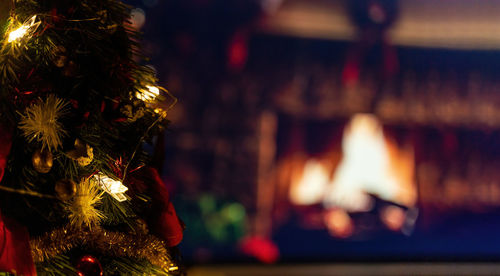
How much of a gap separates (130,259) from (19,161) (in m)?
0.18

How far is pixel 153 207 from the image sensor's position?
69cm

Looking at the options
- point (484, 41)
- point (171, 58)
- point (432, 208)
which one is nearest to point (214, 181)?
point (171, 58)

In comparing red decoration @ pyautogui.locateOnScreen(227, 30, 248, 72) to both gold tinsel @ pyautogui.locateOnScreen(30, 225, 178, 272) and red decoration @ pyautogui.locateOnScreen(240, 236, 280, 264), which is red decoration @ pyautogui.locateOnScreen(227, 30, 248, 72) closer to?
red decoration @ pyautogui.locateOnScreen(240, 236, 280, 264)

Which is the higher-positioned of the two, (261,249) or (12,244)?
(12,244)

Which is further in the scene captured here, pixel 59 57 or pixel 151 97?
pixel 151 97

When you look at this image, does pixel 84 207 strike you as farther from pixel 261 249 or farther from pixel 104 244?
pixel 261 249

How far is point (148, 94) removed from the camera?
69cm

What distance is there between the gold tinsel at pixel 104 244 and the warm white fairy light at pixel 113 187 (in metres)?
0.04

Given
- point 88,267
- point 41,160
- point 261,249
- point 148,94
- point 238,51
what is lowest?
point 261,249

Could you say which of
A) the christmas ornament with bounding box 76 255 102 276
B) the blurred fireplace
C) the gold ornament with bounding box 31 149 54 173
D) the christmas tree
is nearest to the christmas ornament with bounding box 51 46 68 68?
the christmas tree

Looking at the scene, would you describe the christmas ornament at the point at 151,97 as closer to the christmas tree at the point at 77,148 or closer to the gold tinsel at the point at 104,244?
the christmas tree at the point at 77,148

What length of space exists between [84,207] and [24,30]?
0.20 meters

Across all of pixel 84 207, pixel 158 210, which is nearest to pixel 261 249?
pixel 158 210

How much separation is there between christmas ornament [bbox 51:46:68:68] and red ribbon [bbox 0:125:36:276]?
0.29ft
